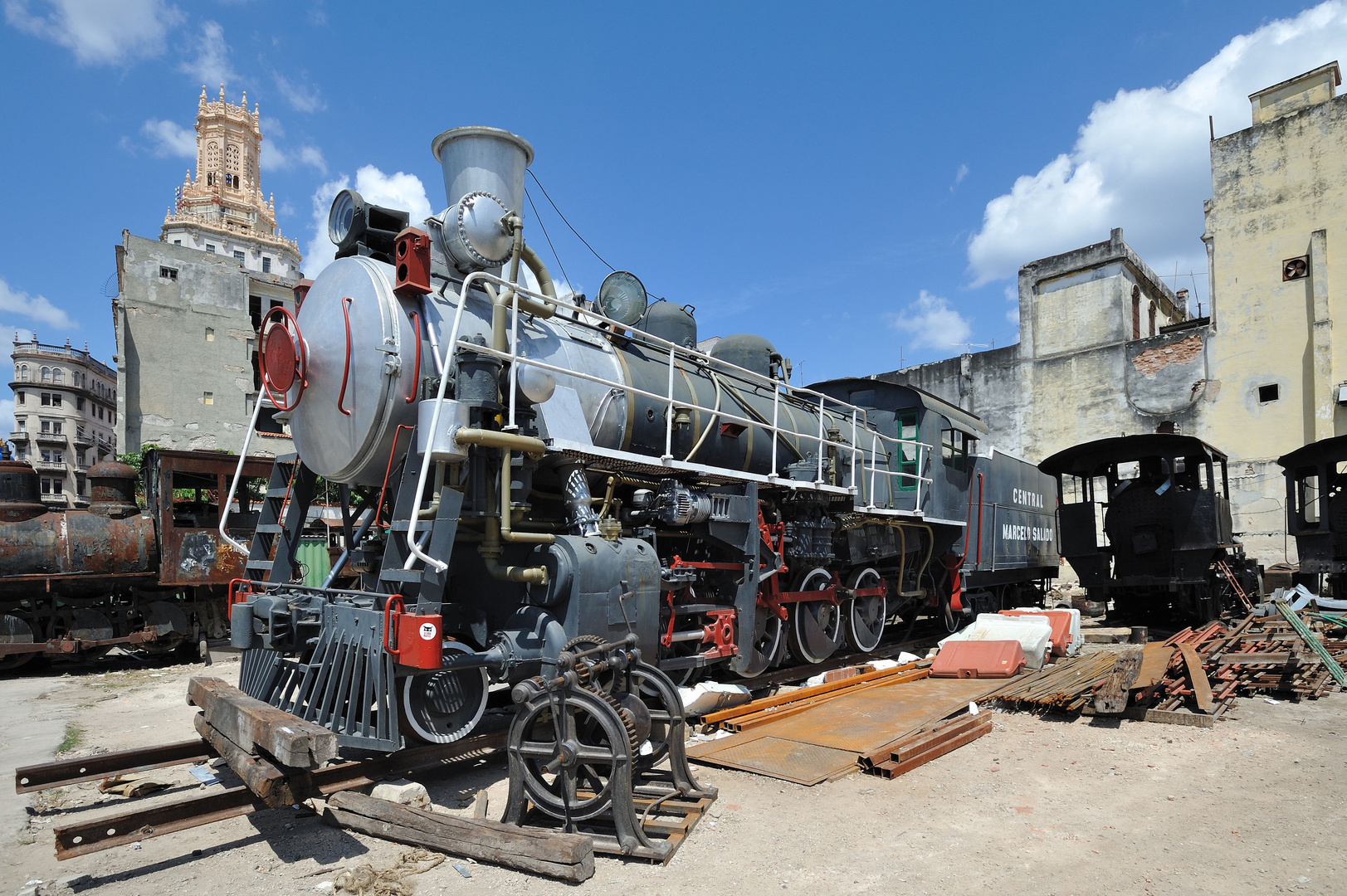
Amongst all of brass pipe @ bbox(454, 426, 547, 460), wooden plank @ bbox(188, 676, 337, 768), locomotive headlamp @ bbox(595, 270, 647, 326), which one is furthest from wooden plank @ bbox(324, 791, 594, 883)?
locomotive headlamp @ bbox(595, 270, 647, 326)

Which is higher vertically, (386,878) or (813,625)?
(813,625)

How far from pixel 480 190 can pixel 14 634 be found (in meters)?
9.96

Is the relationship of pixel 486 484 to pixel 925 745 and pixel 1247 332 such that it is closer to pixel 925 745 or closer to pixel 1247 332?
pixel 925 745

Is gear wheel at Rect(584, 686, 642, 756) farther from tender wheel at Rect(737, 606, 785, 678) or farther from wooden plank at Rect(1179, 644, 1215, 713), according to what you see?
wooden plank at Rect(1179, 644, 1215, 713)

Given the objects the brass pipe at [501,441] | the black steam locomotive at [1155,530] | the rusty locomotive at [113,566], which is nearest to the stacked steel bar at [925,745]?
the brass pipe at [501,441]

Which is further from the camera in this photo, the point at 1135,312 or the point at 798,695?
the point at 1135,312

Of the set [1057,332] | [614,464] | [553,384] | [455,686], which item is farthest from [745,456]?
[1057,332]

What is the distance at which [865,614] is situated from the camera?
10.5m

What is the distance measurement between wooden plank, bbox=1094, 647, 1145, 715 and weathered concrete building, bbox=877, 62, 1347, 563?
16527 millimetres

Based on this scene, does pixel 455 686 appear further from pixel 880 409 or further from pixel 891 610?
pixel 880 409

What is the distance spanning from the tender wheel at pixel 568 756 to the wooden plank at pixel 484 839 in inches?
10.0

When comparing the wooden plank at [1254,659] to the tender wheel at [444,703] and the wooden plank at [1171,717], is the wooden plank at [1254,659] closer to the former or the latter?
the wooden plank at [1171,717]

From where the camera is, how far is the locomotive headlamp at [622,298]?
8219mm

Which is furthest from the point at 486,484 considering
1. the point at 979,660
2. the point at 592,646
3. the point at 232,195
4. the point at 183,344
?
the point at 232,195
